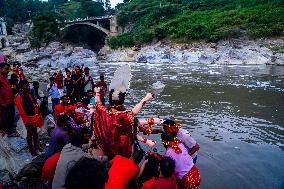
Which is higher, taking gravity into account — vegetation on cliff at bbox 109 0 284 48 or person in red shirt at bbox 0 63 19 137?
vegetation on cliff at bbox 109 0 284 48

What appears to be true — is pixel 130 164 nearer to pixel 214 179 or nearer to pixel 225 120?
pixel 214 179

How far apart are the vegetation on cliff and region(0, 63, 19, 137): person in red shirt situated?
1429 inches

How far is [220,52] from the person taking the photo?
3934 cm

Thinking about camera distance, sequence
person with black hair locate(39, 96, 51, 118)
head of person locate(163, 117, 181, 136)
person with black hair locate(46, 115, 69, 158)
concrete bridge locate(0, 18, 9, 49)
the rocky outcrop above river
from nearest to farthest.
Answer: head of person locate(163, 117, 181, 136) → person with black hair locate(46, 115, 69, 158) → person with black hair locate(39, 96, 51, 118) → the rocky outcrop above river → concrete bridge locate(0, 18, 9, 49)

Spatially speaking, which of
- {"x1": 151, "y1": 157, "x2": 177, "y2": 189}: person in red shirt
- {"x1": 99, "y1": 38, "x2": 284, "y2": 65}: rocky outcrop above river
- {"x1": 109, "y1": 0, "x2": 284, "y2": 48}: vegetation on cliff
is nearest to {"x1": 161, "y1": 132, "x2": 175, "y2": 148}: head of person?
{"x1": 151, "y1": 157, "x2": 177, "y2": 189}: person in red shirt

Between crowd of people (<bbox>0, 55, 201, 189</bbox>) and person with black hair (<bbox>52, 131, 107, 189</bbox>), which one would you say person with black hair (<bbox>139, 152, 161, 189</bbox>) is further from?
person with black hair (<bbox>52, 131, 107, 189</bbox>)

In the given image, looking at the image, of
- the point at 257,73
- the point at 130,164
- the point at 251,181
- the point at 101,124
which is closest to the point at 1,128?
the point at 101,124

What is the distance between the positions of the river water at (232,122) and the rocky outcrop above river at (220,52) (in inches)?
444

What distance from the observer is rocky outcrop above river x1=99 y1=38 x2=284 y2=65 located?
35.2 metres

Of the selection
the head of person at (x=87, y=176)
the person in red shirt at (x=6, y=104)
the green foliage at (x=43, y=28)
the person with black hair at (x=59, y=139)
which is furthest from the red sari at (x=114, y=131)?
the green foliage at (x=43, y=28)

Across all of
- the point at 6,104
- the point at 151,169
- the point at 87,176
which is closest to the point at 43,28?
the point at 6,104

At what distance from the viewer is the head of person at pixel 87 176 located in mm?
3148

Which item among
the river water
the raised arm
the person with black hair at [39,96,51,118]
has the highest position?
the raised arm

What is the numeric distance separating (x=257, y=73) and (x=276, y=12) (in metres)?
18.2
